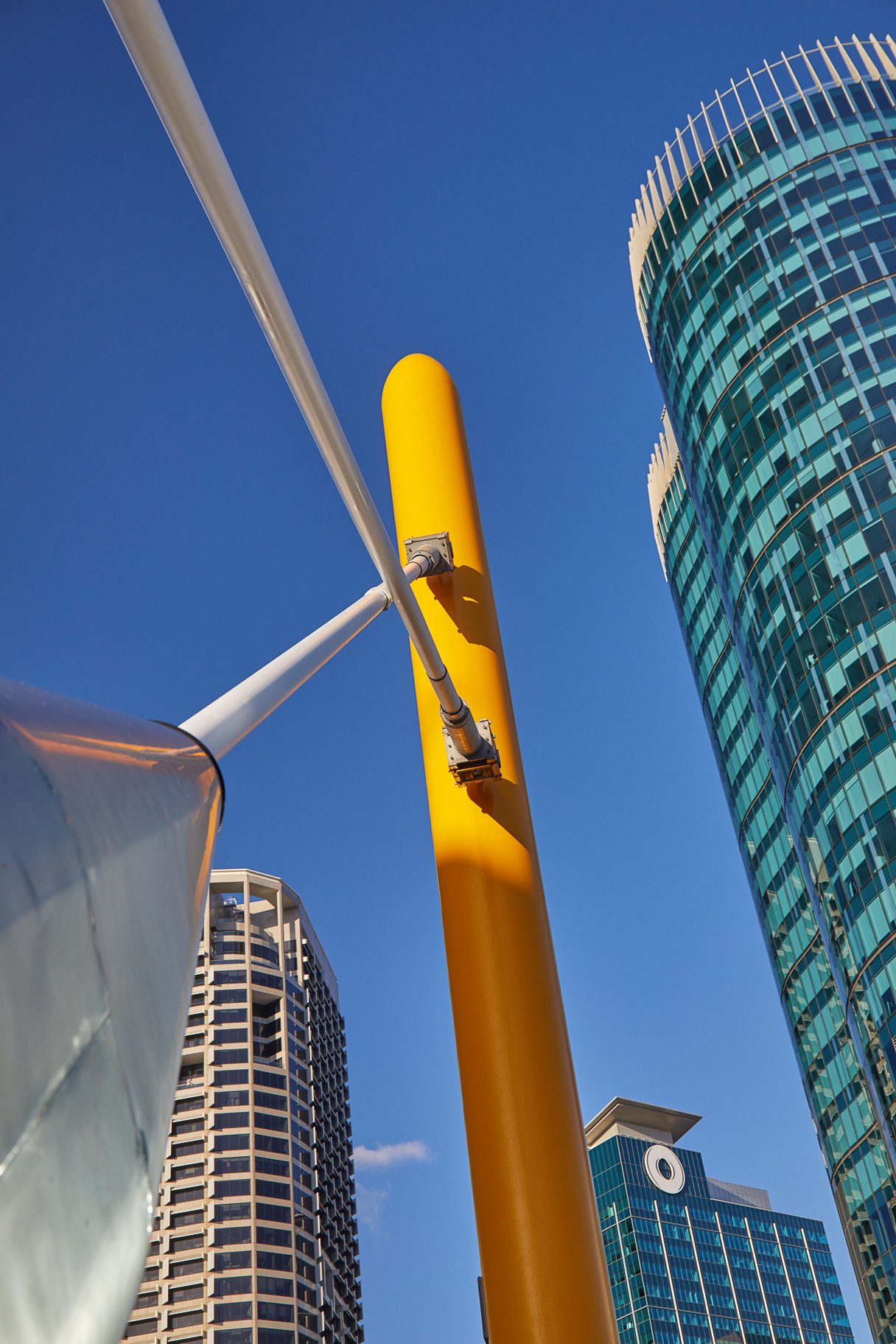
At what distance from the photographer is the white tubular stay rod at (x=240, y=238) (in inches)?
57.1

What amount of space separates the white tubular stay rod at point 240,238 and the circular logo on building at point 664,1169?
142125 mm

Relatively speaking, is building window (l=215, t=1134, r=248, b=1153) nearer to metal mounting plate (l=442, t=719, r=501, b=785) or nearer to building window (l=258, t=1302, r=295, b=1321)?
building window (l=258, t=1302, r=295, b=1321)

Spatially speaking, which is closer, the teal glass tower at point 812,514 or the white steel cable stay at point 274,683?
the white steel cable stay at point 274,683

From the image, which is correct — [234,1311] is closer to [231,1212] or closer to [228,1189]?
[231,1212]

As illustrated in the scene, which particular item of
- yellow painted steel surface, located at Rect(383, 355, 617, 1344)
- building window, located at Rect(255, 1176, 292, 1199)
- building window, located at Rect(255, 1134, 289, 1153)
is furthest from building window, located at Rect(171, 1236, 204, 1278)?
yellow painted steel surface, located at Rect(383, 355, 617, 1344)

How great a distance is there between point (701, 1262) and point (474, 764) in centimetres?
14219

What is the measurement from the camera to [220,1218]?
92.1 m

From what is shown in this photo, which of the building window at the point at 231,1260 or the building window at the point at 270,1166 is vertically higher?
the building window at the point at 270,1166

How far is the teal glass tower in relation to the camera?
4634 cm

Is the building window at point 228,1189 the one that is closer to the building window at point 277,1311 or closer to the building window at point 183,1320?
the building window at point 277,1311

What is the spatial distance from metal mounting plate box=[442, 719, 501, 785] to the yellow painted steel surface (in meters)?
0.05

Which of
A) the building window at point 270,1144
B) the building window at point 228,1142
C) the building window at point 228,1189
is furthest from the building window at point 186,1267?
the building window at point 270,1144

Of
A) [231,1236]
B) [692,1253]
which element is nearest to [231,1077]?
[231,1236]

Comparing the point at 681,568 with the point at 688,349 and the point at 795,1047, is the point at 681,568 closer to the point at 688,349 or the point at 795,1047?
the point at 688,349
